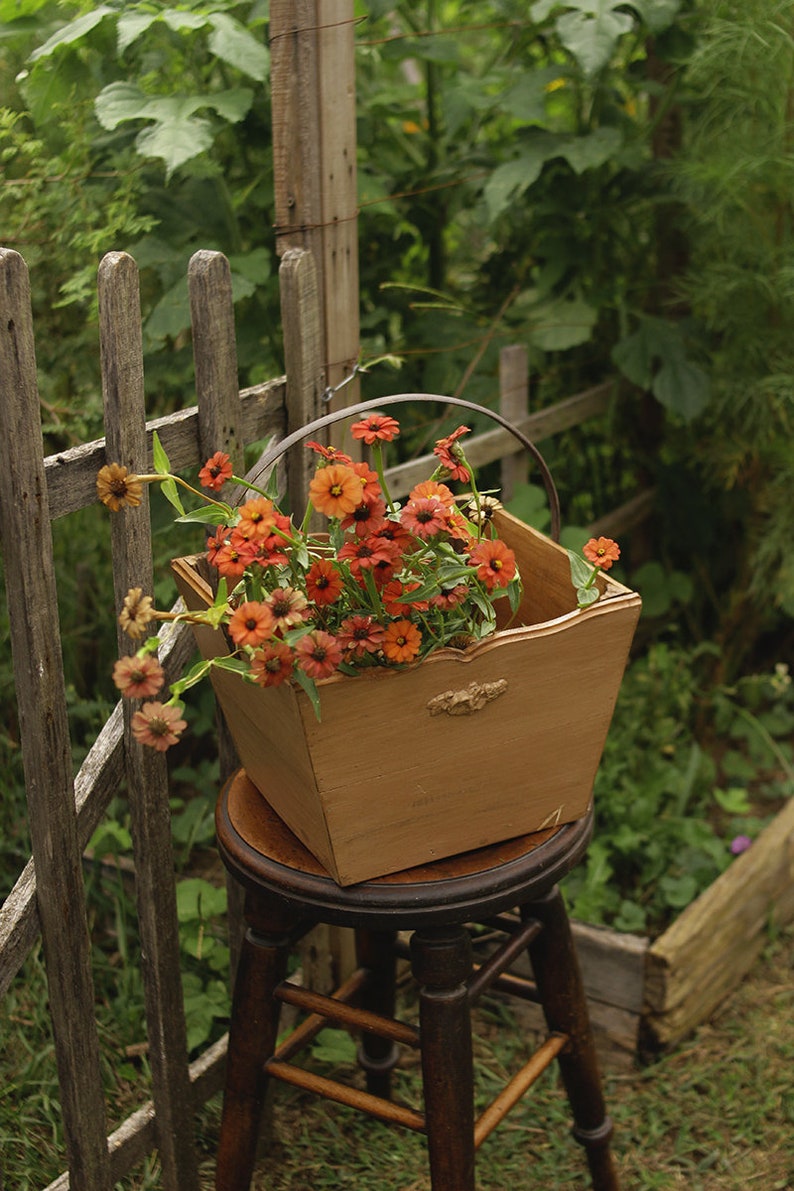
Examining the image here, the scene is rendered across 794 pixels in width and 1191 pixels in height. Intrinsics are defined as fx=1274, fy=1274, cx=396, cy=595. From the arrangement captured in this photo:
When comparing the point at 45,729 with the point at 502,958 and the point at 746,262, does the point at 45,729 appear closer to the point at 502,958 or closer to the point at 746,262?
the point at 502,958

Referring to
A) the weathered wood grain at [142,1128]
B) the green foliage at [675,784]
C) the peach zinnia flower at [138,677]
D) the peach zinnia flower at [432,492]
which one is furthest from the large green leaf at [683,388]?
the peach zinnia flower at [138,677]

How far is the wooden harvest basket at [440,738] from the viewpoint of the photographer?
1409 mm

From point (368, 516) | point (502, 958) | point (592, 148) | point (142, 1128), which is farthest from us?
point (592, 148)

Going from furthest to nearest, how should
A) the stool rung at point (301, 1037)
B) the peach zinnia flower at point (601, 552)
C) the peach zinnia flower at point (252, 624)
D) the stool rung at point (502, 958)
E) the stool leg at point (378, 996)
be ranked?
the stool leg at point (378, 996) < the stool rung at point (301, 1037) < the stool rung at point (502, 958) < the peach zinnia flower at point (601, 552) < the peach zinnia flower at point (252, 624)

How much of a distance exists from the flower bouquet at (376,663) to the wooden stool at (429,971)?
0.04 metres

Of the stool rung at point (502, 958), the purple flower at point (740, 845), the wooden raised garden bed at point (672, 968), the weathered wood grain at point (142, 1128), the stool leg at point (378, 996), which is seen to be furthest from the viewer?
the purple flower at point (740, 845)

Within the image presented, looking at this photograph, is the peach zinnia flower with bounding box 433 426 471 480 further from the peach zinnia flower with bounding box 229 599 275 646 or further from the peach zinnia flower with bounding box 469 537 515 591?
the peach zinnia flower with bounding box 229 599 275 646

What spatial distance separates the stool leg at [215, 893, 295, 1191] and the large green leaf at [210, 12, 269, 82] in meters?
1.25

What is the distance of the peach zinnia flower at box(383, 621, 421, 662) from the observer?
53.7 inches

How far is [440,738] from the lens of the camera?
4.81 feet

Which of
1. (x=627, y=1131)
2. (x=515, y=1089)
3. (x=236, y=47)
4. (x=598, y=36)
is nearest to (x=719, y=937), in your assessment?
(x=627, y=1131)

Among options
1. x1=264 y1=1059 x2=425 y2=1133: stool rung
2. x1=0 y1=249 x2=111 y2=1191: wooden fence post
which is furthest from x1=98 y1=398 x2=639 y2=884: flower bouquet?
x1=264 y1=1059 x2=425 y2=1133: stool rung

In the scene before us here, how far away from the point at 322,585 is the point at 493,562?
0.19m

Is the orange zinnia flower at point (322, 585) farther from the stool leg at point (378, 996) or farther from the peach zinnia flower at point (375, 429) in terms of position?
the stool leg at point (378, 996)
